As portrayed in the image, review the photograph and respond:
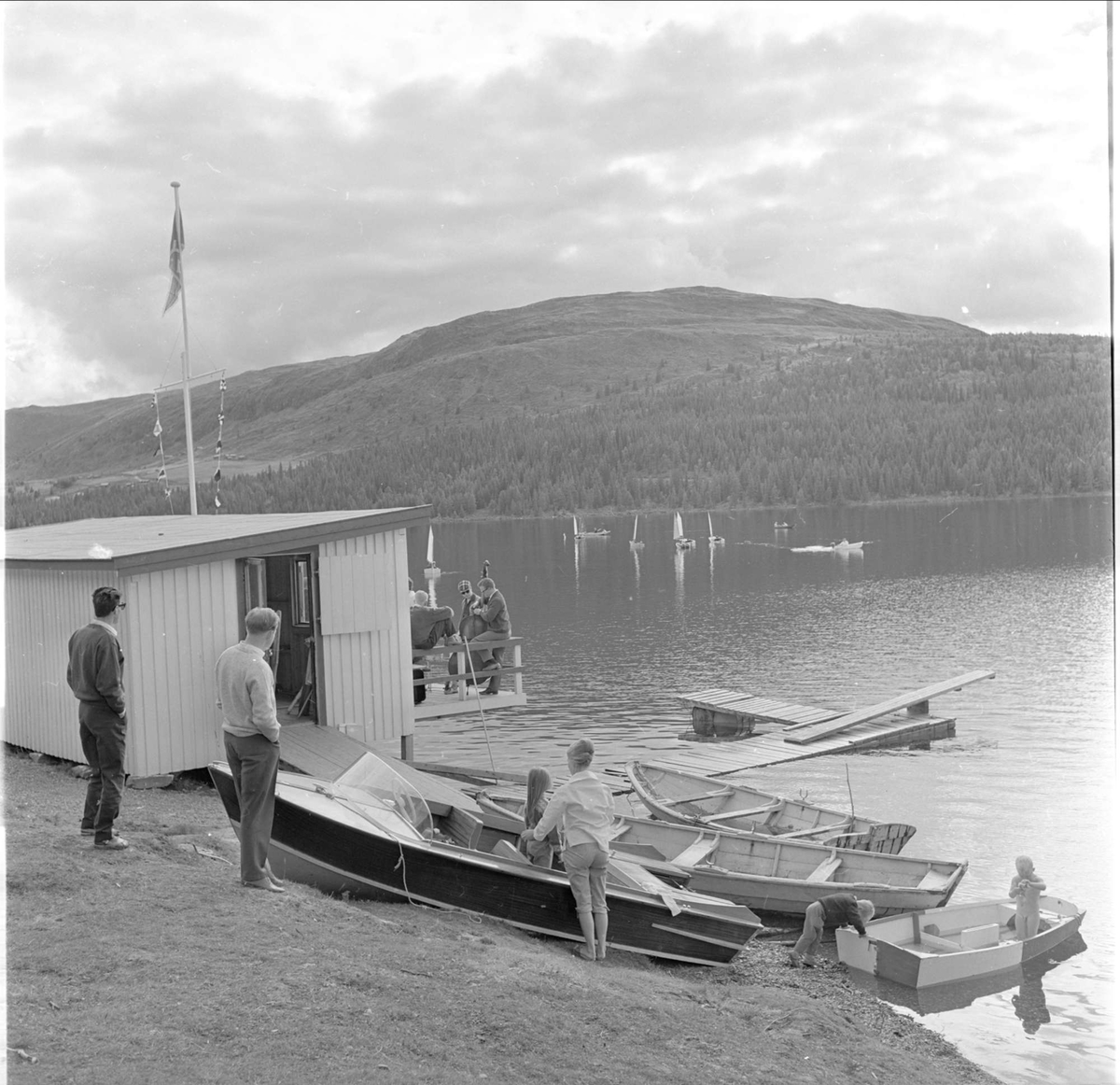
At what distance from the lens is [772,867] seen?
48.9 feet

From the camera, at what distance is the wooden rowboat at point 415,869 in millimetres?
10281

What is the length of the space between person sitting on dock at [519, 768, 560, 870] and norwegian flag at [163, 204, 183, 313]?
17.9 meters

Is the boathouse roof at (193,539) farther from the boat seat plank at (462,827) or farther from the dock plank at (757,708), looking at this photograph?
the dock plank at (757,708)

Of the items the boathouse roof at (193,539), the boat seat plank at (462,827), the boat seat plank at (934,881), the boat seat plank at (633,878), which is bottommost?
the boat seat plank at (934,881)

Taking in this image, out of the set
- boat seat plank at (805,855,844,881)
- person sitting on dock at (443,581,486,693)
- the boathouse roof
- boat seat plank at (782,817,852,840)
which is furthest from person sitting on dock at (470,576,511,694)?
boat seat plank at (805,855,844,881)

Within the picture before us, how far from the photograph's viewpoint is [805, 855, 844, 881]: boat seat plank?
14461mm

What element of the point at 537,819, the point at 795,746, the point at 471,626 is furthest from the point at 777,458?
the point at 537,819

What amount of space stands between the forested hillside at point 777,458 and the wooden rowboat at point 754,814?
127 meters

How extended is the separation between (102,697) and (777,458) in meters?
165

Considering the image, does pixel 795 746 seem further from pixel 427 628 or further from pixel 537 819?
pixel 537 819

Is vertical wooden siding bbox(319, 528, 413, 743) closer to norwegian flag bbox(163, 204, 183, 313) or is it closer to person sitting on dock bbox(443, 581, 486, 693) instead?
person sitting on dock bbox(443, 581, 486, 693)

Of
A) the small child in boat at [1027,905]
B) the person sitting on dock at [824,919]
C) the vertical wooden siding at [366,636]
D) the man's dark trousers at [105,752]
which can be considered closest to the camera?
the man's dark trousers at [105,752]

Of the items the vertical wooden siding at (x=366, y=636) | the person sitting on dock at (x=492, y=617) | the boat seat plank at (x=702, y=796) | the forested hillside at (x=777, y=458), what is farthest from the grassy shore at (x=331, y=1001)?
the forested hillside at (x=777, y=458)

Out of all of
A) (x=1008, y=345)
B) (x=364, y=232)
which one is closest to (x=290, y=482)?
(x=364, y=232)
